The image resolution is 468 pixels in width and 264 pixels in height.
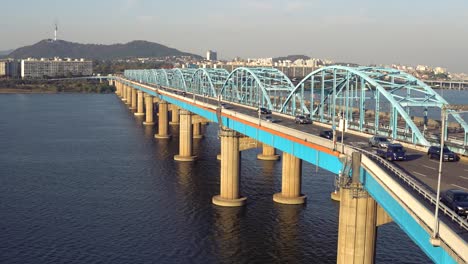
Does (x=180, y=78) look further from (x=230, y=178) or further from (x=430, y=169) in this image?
(x=430, y=169)

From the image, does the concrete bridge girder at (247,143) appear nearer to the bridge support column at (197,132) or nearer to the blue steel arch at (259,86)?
the blue steel arch at (259,86)

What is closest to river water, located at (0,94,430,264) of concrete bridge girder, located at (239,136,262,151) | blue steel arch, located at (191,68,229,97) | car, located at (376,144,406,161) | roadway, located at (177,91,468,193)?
concrete bridge girder, located at (239,136,262,151)

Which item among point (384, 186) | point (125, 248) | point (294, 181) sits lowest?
point (125, 248)

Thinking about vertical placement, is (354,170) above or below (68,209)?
above

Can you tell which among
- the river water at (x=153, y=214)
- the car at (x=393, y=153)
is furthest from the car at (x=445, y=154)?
the river water at (x=153, y=214)

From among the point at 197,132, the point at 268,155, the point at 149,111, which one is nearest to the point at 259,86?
the point at 268,155

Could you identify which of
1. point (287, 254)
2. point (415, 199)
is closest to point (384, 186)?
point (415, 199)

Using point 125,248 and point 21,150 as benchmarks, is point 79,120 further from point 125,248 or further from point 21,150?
point 125,248
